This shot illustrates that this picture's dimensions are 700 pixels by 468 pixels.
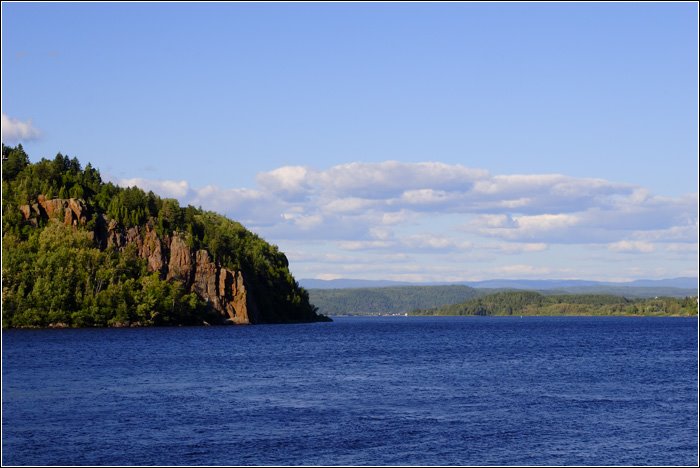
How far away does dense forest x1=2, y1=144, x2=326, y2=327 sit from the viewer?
154375 millimetres

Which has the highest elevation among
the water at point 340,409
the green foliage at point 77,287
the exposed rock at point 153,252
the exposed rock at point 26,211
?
the exposed rock at point 26,211

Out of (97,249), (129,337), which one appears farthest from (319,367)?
(97,249)

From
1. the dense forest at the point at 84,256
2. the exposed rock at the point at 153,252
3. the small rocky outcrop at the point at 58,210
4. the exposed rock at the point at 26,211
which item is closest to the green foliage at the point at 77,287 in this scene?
the dense forest at the point at 84,256

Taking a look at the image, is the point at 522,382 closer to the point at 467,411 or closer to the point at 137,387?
the point at 467,411

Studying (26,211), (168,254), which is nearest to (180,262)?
(168,254)

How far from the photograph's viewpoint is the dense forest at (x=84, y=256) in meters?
154

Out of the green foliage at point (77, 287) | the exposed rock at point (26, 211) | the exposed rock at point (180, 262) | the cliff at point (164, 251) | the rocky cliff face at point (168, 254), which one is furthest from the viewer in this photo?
the exposed rock at point (180, 262)

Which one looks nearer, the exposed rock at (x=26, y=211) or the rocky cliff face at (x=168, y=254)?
the exposed rock at (x=26, y=211)

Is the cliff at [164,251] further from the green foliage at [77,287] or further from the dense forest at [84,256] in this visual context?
the green foliage at [77,287]

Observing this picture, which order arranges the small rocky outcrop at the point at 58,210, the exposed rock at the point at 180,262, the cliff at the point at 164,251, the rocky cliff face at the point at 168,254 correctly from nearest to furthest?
the small rocky outcrop at the point at 58,210
the cliff at the point at 164,251
the rocky cliff face at the point at 168,254
the exposed rock at the point at 180,262

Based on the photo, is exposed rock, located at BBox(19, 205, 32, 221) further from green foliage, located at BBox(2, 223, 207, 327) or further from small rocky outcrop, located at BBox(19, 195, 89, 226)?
green foliage, located at BBox(2, 223, 207, 327)

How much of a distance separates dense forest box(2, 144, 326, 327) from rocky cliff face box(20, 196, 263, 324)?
0.48m

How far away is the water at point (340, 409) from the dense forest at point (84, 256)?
51.3 metres

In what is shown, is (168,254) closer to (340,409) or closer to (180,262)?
(180,262)
